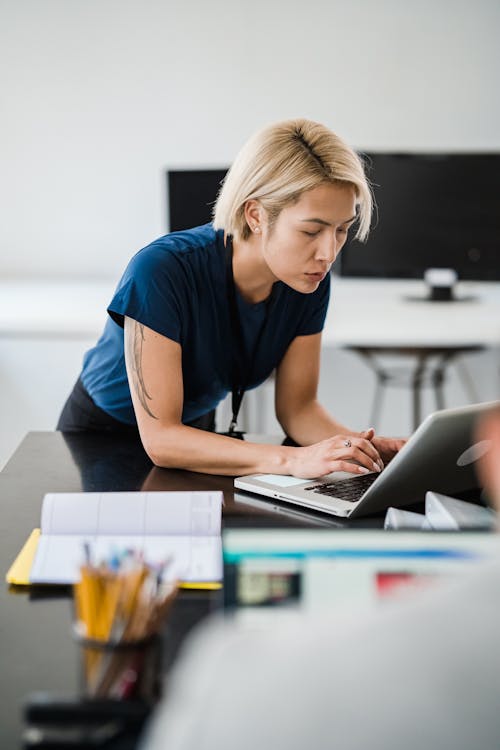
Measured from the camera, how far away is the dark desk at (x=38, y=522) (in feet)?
2.97

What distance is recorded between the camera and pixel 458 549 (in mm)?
714

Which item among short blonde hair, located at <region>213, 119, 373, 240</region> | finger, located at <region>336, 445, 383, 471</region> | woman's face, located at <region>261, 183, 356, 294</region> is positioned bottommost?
finger, located at <region>336, 445, 383, 471</region>

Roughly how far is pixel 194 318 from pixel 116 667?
40.0 inches

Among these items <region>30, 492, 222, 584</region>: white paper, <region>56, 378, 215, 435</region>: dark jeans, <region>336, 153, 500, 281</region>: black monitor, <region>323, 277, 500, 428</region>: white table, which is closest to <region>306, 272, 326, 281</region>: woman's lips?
<region>56, 378, 215, 435</region>: dark jeans

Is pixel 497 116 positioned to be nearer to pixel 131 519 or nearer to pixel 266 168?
pixel 266 168

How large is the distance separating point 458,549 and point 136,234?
346 cm

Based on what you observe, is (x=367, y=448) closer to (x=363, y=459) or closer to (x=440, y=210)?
(x=363, y=459)

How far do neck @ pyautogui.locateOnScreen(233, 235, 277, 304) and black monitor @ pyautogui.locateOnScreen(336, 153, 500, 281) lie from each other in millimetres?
1842

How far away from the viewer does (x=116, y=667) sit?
2.51 feet

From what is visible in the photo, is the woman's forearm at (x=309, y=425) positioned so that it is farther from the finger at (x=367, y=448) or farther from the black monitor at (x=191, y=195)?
the black monitor at (x=191, y=195)

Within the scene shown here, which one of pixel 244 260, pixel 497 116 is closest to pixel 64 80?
pixel 497 116

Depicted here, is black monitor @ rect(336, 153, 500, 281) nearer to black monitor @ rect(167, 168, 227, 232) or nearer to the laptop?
black monitor @ rect(167, 168, 227, 232)

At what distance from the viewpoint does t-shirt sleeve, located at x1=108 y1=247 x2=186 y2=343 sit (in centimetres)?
162

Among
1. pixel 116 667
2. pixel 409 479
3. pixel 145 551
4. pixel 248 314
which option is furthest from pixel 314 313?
pixel 116 667
